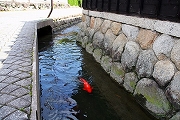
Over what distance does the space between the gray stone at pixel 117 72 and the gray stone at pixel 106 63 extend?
37 cm

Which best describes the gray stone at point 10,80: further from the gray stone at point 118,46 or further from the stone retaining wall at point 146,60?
the gray stone at point 118,46

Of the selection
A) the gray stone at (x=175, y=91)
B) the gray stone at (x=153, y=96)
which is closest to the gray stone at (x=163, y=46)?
the gray stone at (x=175, y=91)

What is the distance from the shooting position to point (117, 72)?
304 inches

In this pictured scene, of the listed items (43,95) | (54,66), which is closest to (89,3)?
(54,66)

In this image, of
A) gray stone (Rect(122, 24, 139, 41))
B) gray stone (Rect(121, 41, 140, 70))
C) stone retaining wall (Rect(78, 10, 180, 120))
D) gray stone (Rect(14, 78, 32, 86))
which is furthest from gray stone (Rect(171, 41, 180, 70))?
gray stone (Rect(14, 78, 32, 86))

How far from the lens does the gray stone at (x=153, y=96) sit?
5141 mm

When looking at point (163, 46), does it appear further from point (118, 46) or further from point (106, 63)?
point (106, 63)

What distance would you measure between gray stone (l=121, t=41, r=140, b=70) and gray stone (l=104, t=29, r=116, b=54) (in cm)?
141

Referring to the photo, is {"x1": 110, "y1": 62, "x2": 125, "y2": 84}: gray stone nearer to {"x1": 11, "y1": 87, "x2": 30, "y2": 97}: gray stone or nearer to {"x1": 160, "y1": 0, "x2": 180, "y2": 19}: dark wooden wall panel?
{"x1": 160, "y1": 0, "x2": 180, "y2": 19}: dark wooden wall panel

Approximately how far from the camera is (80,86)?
24.3 feet

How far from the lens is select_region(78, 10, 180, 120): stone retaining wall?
4.93 metres

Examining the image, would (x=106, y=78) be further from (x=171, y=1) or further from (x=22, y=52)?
(x=171, y=1)

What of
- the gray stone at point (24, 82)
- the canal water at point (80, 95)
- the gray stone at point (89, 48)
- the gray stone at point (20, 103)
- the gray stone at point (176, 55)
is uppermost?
the gray stone at point (176, 55)

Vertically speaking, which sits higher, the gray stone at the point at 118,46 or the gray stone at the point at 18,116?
the gray stone at the point at 118,46
